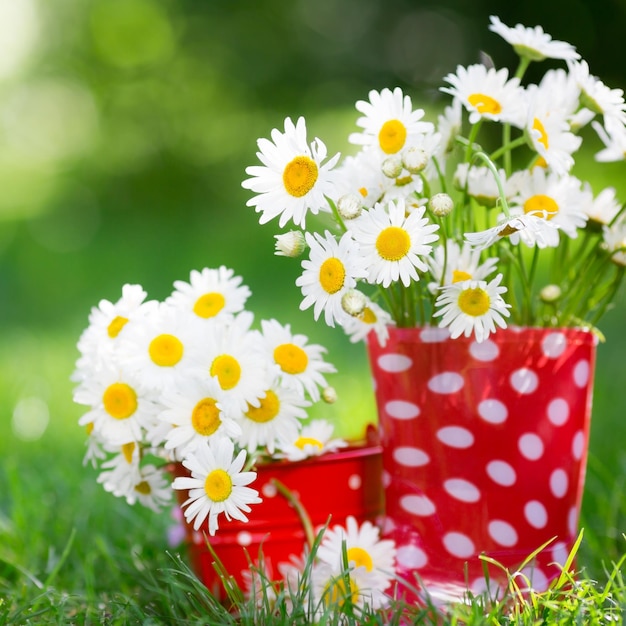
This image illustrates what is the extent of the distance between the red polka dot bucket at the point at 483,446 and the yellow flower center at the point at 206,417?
0.57 ft

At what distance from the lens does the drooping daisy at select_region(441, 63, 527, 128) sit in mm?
764

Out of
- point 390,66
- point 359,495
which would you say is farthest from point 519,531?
point 390,66

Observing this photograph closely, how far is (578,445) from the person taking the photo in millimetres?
861

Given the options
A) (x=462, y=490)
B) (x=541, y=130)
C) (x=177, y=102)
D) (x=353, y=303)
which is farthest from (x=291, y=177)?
(x=177, y=102)

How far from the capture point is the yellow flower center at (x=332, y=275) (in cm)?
70

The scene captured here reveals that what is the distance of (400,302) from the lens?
33.0 inches

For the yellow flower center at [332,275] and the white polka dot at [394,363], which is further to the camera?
the white polka dot at [394,363]

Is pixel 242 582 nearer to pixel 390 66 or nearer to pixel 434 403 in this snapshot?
pixel 434 403

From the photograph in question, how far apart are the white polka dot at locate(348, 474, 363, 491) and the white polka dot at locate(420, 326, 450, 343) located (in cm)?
16

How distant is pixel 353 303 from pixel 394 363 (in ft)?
0.57

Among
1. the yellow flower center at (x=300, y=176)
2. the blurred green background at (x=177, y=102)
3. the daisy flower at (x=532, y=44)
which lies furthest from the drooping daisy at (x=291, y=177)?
the blurred green background at (x=177, y=102)

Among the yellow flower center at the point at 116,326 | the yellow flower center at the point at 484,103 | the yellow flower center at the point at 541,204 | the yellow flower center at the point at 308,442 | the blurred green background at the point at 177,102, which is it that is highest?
the blurred green background at the point at 177,102

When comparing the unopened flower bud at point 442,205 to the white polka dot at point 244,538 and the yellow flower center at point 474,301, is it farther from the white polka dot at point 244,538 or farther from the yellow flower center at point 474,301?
the white polka dot at point 244,538

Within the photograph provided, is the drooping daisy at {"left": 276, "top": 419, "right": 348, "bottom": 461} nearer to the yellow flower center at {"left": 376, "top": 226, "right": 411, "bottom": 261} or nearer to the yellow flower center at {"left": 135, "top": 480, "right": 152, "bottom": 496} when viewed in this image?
the yellow flower center at {"left": 135, "top": 480, "right": 152, "bottom": 496}
